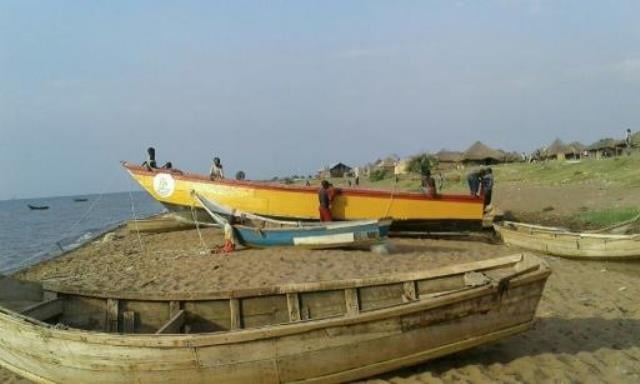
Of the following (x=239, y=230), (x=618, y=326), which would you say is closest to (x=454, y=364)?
(x=618, y=326)

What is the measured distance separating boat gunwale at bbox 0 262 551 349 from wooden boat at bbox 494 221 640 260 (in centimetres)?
711

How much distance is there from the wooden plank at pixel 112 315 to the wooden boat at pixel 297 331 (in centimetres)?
10

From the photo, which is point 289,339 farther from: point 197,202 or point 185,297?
point 197,202

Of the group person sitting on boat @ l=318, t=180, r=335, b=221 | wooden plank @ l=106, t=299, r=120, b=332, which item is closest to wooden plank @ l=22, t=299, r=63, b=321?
wooden plank @ l=106, t=299, r=120, b=332

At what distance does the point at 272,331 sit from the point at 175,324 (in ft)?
5.13

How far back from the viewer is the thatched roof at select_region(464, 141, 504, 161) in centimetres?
4994

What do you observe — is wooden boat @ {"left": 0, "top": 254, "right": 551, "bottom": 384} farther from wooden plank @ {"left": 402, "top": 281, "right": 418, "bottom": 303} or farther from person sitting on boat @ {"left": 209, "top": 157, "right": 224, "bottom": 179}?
person sitting on boat @ {"left": 209, "top": 157, "right": 224, "bottom": 179}

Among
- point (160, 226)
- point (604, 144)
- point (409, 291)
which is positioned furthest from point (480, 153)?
point (409, 291)

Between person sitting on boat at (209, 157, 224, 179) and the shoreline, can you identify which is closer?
the shoreline

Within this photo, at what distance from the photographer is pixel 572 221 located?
1777 centimetres

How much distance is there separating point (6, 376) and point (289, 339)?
4.40m

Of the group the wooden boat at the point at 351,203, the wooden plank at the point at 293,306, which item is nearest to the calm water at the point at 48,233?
the wooden boat at the point at 351,203

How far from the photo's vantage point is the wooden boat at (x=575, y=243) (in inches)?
441

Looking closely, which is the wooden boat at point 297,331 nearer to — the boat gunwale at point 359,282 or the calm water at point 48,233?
the boat gunwale at point 359,282
